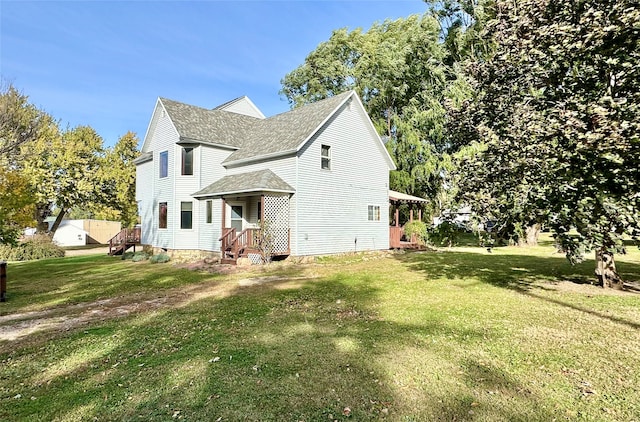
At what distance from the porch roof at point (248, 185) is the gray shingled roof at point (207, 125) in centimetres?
266

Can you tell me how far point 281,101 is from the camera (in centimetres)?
3712

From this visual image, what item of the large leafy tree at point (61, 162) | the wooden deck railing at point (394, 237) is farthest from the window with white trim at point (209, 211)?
the large leafy tree at point (61, 162)

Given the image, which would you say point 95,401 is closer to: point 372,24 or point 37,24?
point 37,24

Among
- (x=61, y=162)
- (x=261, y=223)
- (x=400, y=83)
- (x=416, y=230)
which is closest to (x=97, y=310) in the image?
(x=261, y=223)

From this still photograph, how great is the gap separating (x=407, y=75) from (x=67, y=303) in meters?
26.9

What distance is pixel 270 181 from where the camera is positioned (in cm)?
1570

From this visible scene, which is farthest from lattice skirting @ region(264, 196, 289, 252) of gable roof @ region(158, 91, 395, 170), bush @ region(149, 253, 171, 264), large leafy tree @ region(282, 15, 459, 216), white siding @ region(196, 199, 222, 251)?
large leafy tree @ region(282, 15, 459, 216)

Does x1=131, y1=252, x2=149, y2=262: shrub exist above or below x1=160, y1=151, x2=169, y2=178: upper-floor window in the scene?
below

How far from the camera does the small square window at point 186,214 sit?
61.7ft

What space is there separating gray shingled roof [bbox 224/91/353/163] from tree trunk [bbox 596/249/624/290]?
11.5 meters

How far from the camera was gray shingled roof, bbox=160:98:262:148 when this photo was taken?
18.8 metres

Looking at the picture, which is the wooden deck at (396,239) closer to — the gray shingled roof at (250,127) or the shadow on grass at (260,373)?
the gray shingled roof at (250,127)

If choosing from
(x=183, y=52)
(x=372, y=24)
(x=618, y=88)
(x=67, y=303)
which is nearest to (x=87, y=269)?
(x=67, y=303)

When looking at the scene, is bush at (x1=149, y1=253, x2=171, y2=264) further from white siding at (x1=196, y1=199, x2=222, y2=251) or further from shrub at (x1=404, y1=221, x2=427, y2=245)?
shrub at (x1=404, y1=221, x2=427, y2=245)
